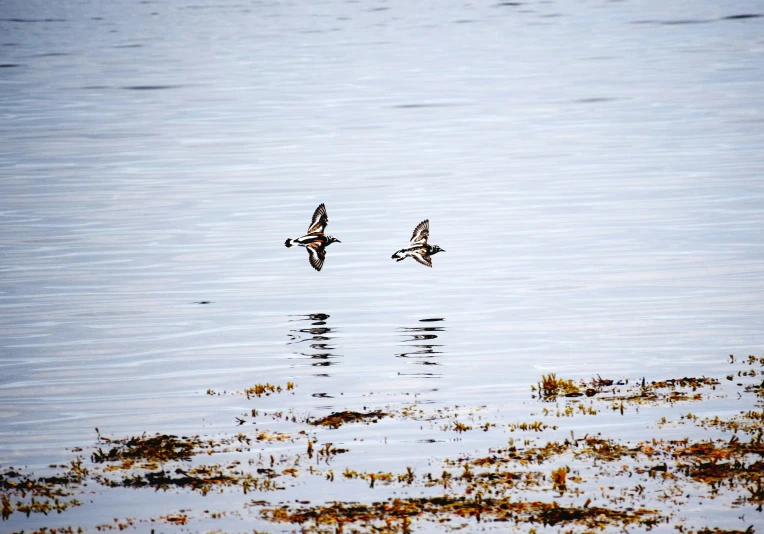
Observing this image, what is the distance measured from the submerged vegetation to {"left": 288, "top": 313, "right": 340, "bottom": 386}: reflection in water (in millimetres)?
4520

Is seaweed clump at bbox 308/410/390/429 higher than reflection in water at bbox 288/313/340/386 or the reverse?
the reverse

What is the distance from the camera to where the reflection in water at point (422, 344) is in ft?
70.6

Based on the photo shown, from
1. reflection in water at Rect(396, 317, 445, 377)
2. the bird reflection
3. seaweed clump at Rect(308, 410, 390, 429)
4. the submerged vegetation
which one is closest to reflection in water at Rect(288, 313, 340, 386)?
the bird reflection

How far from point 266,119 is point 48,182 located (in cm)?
2589

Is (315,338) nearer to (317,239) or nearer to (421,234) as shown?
(317,239)

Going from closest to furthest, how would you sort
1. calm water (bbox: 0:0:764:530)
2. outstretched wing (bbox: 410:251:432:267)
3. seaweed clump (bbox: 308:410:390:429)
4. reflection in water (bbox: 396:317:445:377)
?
seaweed clump (bbox: 308:410:390:429)
calm water (bbox: 0:0:764:530)
reflection in water (bbox: 396:317:445:377)
outstretched wing (bbox: 410:251:432:267)

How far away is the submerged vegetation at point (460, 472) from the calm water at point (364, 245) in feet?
1.51

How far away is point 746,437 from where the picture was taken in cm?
1507

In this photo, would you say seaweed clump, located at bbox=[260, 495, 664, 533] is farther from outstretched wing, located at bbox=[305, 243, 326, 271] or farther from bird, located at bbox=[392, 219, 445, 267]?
outstretched wing, located at bbox=[305, 243, 326, 271]

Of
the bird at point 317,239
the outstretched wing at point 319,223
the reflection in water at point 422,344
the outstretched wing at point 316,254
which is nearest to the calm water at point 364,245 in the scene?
the reflection in water at point 422,344

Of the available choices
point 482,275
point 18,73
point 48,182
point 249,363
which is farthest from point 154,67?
point 249,363

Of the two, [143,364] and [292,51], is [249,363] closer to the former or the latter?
[143,364]

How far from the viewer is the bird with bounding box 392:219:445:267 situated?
96.0ft

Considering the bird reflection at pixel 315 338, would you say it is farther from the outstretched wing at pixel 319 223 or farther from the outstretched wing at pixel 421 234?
the outstretched wing at pixel 421 234
